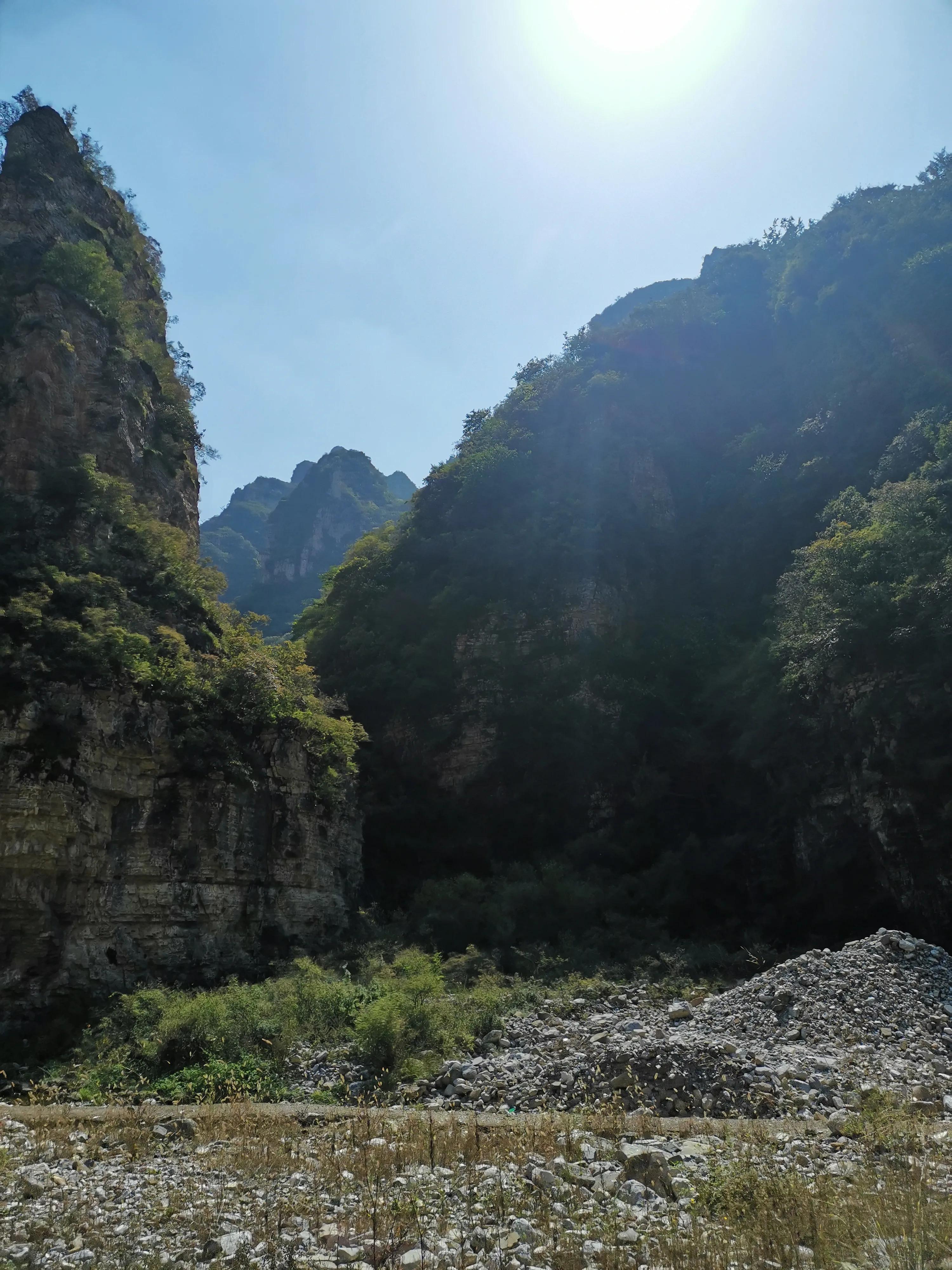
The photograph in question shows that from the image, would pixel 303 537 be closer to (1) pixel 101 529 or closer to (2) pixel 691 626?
(2) pixel 691 626

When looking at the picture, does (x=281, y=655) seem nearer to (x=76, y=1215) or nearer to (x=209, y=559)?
(x=209, y=559)

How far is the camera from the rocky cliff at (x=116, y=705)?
1482cm

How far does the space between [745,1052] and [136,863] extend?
12090mm

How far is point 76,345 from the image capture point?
2278 cm

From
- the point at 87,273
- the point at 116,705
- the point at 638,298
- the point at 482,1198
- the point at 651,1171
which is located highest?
the point at 638,298

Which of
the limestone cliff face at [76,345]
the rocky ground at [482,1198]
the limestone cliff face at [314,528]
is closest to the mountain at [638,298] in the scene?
the limestone cliff face at [314,528]

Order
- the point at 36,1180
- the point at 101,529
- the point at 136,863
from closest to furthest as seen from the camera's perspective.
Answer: the point at 36,1180 → the point at 136,863 → the point at 101,529

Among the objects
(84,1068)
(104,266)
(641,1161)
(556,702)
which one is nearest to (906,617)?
(556,702)

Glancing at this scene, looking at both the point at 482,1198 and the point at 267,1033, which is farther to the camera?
the point at 267,1033

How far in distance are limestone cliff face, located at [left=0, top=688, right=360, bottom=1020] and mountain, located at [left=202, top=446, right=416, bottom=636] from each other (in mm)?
46748

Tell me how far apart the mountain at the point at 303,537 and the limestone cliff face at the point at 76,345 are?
3779cm

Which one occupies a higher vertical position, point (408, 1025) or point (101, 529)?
point (101, 529)

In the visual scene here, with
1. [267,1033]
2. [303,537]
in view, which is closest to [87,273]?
[267,1033]

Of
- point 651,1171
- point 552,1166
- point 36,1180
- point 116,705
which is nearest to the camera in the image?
point 651,1171
